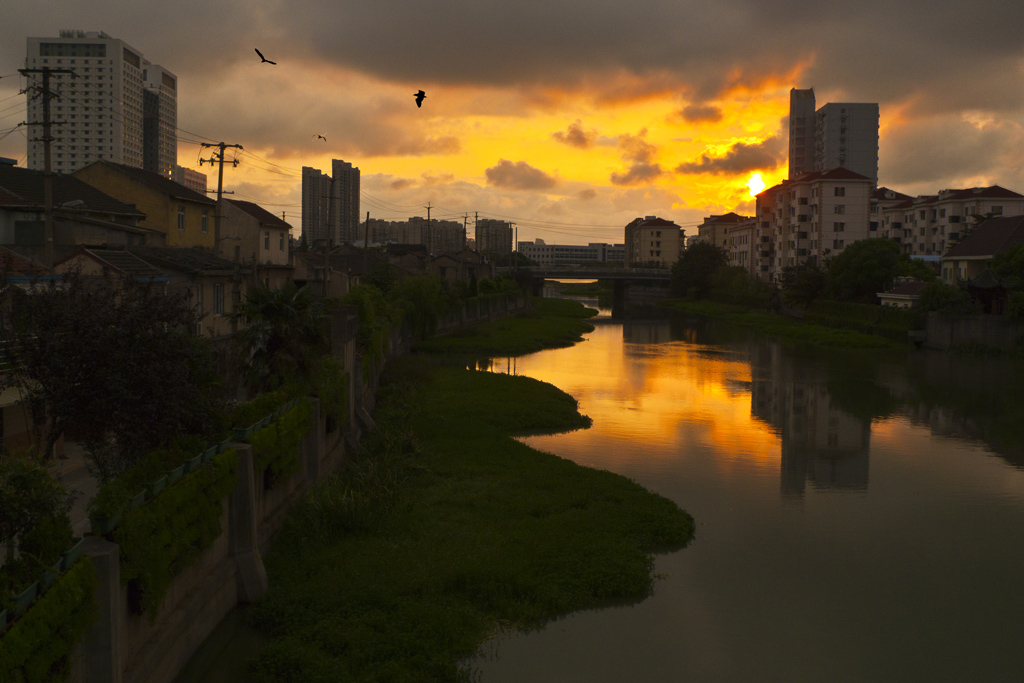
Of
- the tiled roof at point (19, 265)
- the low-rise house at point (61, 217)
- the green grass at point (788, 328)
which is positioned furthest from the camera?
the green grass at point (788, 328)

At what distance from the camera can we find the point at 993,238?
53.3m

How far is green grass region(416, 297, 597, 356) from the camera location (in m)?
45.3

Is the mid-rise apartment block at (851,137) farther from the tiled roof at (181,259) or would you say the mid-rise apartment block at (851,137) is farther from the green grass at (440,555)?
the green grass at (440,555)

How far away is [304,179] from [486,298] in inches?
2866

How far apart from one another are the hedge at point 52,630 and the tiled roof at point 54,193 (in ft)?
66.5

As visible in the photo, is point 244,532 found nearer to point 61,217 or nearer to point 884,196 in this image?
point 61,217

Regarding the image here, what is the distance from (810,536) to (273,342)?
35.1 feet

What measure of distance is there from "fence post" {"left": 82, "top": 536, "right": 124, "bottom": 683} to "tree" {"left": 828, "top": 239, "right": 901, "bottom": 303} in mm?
57670

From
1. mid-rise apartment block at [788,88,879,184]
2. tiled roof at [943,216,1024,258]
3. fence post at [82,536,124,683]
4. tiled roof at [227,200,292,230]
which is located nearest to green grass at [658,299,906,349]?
tiled roof at [943,216,1024,258]

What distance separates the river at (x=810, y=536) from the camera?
11000 millimetres

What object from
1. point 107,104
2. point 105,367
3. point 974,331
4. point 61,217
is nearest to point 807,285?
point 974,331

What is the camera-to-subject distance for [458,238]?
7303 inches

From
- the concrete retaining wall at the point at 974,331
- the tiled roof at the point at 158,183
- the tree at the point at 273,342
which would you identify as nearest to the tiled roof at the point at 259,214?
the tiled roof at the point at 158,183

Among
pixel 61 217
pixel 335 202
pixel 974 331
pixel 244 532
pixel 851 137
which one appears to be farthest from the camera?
pixel 851 137
